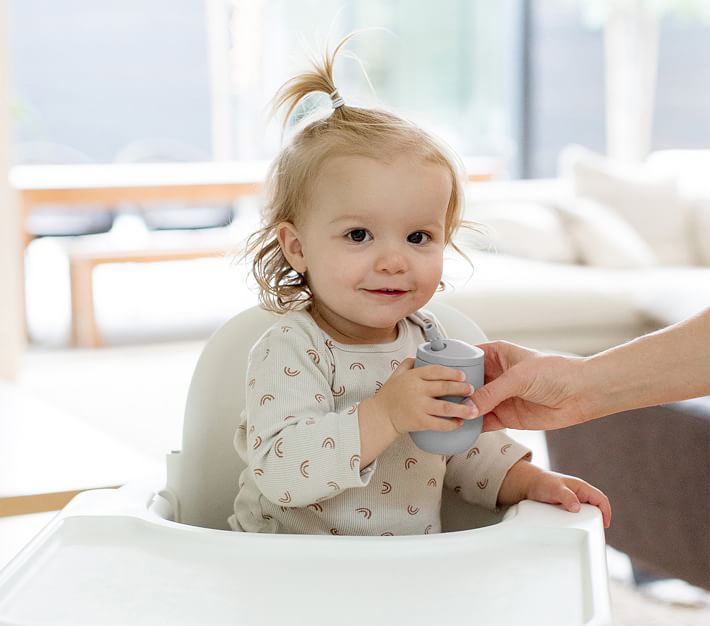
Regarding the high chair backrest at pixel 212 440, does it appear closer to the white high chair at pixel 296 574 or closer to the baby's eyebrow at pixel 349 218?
the white high chair at pixel 296 574

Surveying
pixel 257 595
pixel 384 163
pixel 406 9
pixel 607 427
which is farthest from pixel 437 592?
pixel 406 9

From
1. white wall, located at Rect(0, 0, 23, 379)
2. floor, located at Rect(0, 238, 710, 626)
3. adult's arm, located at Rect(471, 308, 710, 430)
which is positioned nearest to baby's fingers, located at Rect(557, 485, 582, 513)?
adult's arm, located at Rect(471, 308, 710, 430)

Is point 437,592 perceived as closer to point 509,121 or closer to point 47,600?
point 47,600

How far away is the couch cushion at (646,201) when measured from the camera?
4535mm

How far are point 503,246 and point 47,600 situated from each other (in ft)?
12.5

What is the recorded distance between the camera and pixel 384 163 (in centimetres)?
108

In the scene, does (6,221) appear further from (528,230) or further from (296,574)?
(296,574)

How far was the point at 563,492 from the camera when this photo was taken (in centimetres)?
110

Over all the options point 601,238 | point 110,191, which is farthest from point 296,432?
point 110,191

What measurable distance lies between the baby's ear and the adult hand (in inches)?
8.5

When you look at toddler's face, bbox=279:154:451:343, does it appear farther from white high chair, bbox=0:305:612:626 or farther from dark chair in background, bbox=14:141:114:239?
dark chair in background, bbox=14:141:114:239

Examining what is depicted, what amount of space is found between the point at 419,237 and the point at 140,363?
3.71 meters

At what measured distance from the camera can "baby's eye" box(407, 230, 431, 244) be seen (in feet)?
3.67

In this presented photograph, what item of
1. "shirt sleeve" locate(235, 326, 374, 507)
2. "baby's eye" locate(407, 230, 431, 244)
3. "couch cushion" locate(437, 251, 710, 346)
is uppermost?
"baby's eye" locate(407, 230, 431, 244)
